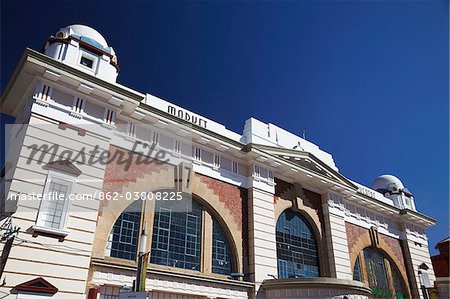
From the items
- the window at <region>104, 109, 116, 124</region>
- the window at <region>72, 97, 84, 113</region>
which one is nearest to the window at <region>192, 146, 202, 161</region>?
→ the window at <region>104, 109, 116, 124</region>

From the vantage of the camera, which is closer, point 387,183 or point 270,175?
point 270,175

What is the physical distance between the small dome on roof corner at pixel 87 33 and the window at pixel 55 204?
23.5 ft

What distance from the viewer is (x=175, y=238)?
16.8 meters

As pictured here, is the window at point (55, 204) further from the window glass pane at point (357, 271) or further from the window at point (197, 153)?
the window glass pane at point (357, 271)

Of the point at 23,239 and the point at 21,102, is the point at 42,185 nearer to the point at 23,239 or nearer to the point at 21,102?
the point at 23,239

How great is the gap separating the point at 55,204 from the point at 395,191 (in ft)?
91.0

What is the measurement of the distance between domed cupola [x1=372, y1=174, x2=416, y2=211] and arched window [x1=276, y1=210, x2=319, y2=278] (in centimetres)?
1255

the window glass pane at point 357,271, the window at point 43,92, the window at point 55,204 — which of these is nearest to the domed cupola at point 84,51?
the window at point 43,92

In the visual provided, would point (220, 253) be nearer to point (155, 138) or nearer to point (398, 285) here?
point (155, 138)

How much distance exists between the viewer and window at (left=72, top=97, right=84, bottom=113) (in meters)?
15.1

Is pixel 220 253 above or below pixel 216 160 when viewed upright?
below

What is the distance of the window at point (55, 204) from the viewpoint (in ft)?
42.3

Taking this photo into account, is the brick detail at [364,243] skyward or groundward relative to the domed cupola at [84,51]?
groundward

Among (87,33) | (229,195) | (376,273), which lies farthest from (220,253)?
(376,273)
